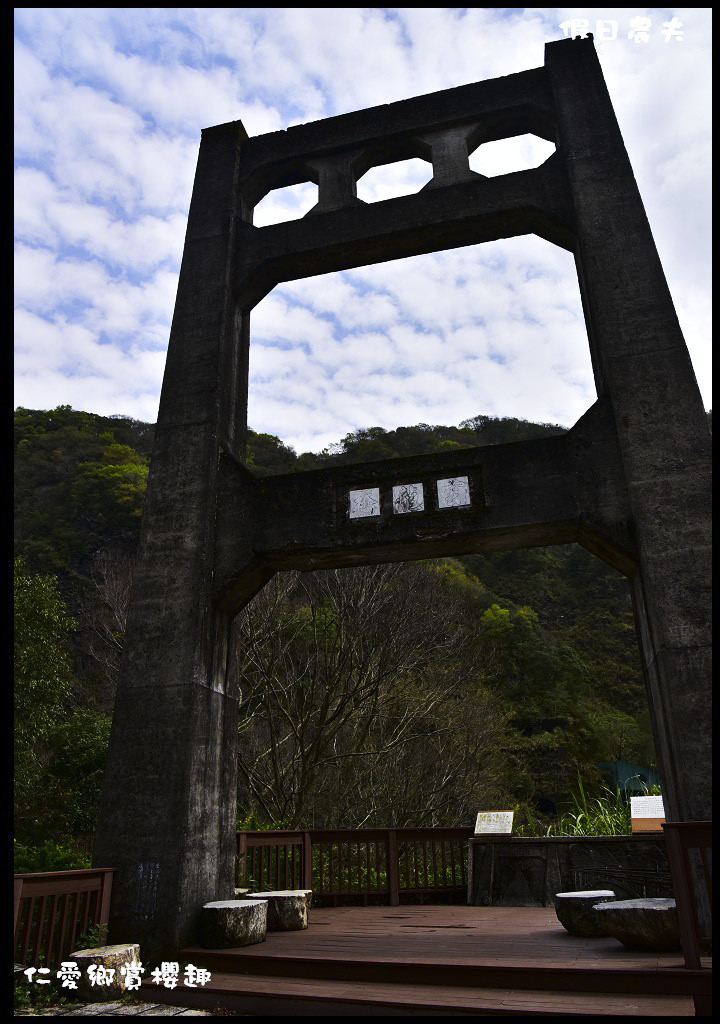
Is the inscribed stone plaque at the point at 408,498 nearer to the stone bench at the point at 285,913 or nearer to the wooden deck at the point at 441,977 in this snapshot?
the wooden deck at the point at 441,977

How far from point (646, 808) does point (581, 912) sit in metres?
3.07

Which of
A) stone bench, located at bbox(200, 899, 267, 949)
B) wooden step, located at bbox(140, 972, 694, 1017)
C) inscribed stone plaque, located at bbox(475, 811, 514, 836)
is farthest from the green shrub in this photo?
inscribed stone plaque, located at bbox(475, 811, 514, 836)

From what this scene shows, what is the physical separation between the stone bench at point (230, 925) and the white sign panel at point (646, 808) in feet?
14.9

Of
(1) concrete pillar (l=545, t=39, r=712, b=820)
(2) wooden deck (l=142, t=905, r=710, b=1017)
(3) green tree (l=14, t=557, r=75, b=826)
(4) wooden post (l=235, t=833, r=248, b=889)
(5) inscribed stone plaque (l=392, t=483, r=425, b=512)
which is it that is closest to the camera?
(2) wooden deck (l=142, t=905, r=710, b=1017)

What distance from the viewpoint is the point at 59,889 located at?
15.5ft

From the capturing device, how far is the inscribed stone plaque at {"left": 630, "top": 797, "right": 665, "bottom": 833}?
25.2 ft

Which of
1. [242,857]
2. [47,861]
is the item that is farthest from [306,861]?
[47,861]

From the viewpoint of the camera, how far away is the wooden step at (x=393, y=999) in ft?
11.5

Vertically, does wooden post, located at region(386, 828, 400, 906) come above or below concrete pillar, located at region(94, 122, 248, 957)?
below

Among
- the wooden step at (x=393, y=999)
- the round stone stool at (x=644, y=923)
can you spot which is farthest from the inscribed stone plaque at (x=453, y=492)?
the wooden step at (x=393, y=999)

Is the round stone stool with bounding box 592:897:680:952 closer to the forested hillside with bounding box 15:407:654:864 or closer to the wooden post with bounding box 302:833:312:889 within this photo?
the wooden post with bounding box 302:833:312:889

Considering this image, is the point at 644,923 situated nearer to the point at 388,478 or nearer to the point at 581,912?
the point at 581,912

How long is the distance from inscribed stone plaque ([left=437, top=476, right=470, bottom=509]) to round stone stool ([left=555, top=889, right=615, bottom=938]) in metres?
3.24

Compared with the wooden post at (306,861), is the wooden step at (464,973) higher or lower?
higher
